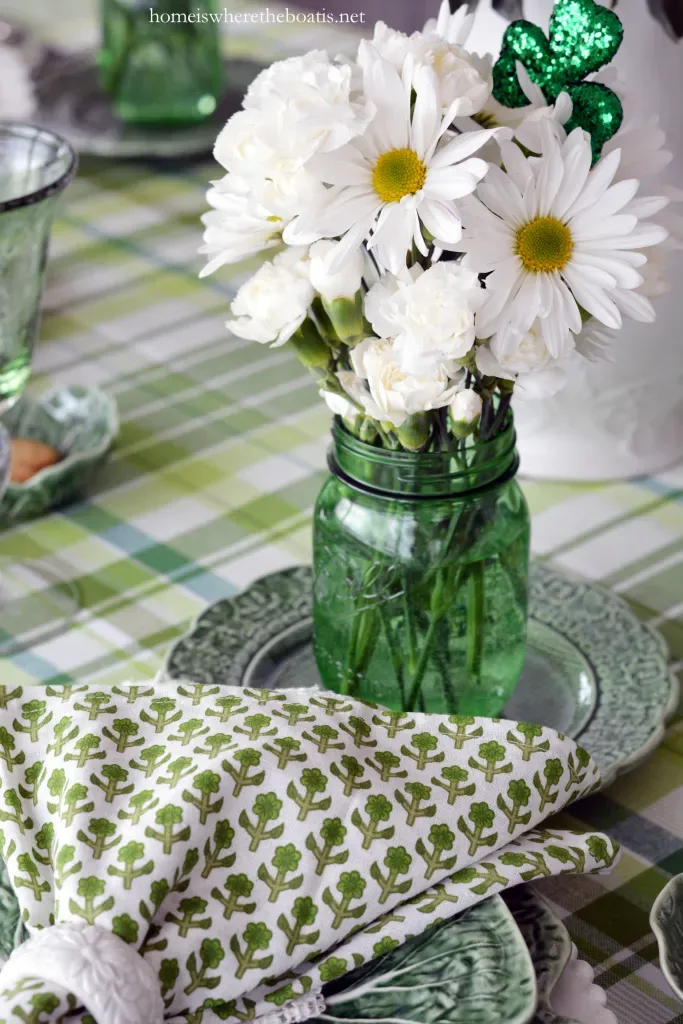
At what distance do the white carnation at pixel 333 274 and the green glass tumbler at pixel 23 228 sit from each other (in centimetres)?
21

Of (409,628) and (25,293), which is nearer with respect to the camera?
(409,628)

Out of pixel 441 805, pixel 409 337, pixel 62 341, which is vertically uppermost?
pixel 409 337

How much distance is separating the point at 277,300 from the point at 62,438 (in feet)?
1.23

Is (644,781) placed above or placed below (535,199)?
below

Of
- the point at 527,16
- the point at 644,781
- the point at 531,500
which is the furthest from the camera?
the point at 531,500

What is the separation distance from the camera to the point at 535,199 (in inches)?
18.3

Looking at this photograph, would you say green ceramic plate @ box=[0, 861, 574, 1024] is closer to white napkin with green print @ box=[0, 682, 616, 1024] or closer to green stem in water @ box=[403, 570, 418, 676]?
white napkin with green print @ box=[0, 682, 616, 1024]

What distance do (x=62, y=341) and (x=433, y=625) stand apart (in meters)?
0.54

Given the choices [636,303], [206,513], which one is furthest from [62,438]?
[636,303]

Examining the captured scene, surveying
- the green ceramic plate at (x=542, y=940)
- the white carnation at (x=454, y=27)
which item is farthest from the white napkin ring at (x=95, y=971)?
the white carnation at (x=454, y=27)

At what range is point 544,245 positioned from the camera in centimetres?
47

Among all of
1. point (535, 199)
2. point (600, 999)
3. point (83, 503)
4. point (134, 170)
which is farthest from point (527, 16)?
point (134, 170)

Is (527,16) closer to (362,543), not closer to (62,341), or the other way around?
(362,543)

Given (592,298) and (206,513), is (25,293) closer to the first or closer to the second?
(206,513)
